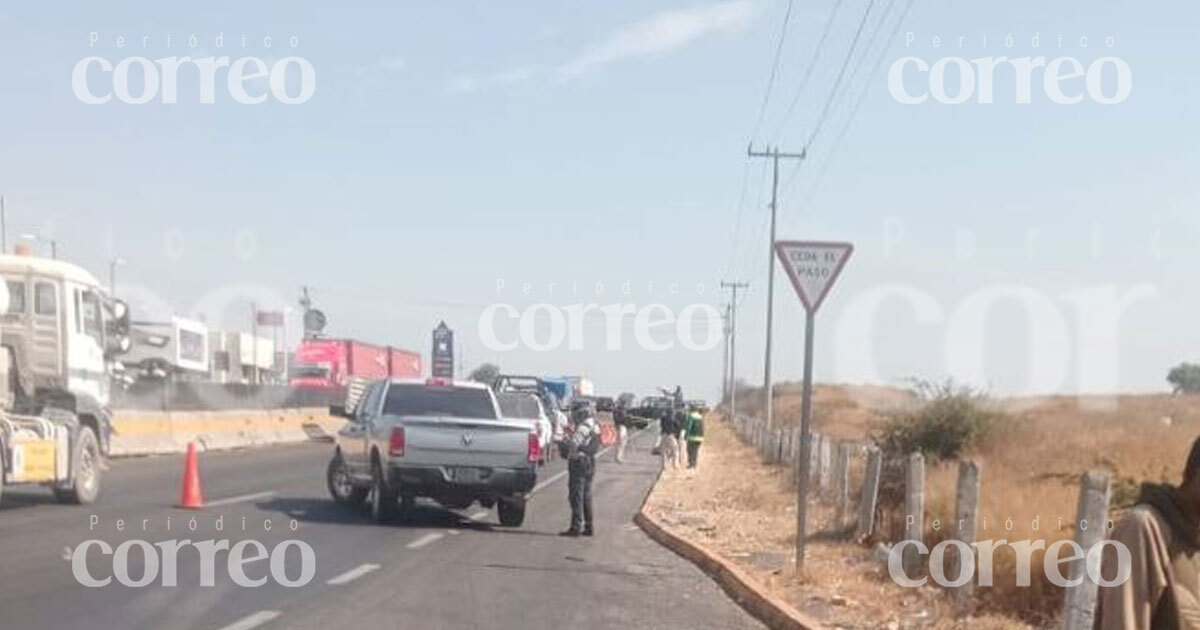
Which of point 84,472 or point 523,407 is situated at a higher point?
point 84,472

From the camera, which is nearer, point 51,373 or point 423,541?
point 423,541

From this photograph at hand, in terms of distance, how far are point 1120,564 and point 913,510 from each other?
386 inches

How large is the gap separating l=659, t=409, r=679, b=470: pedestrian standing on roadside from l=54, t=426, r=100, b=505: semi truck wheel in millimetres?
18214

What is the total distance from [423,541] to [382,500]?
6.79ft

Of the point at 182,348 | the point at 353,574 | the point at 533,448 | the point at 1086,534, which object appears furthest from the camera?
the point at 182,348

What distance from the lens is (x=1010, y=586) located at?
12.3m

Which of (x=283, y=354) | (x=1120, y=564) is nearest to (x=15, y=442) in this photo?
(x=1120, y=564)

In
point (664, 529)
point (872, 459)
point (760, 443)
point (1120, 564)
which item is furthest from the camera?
point (760, 443)

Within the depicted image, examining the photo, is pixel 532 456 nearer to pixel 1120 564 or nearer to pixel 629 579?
pixel 629 579

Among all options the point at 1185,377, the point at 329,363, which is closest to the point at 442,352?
the point at 329,363

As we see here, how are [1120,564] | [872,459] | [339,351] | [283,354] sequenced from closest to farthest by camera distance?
1. [1120,564]
2. [872,459]
3. [339,351]
4. [283,354]

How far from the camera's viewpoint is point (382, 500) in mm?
19672

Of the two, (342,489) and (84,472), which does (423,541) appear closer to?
(342,489)

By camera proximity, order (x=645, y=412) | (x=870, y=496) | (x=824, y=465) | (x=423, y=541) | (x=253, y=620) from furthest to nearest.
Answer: (x=645, y=412)
(x=824, y=465)
(x=423, y=541)
(x=870, y=496)
(x=253, y=620)
